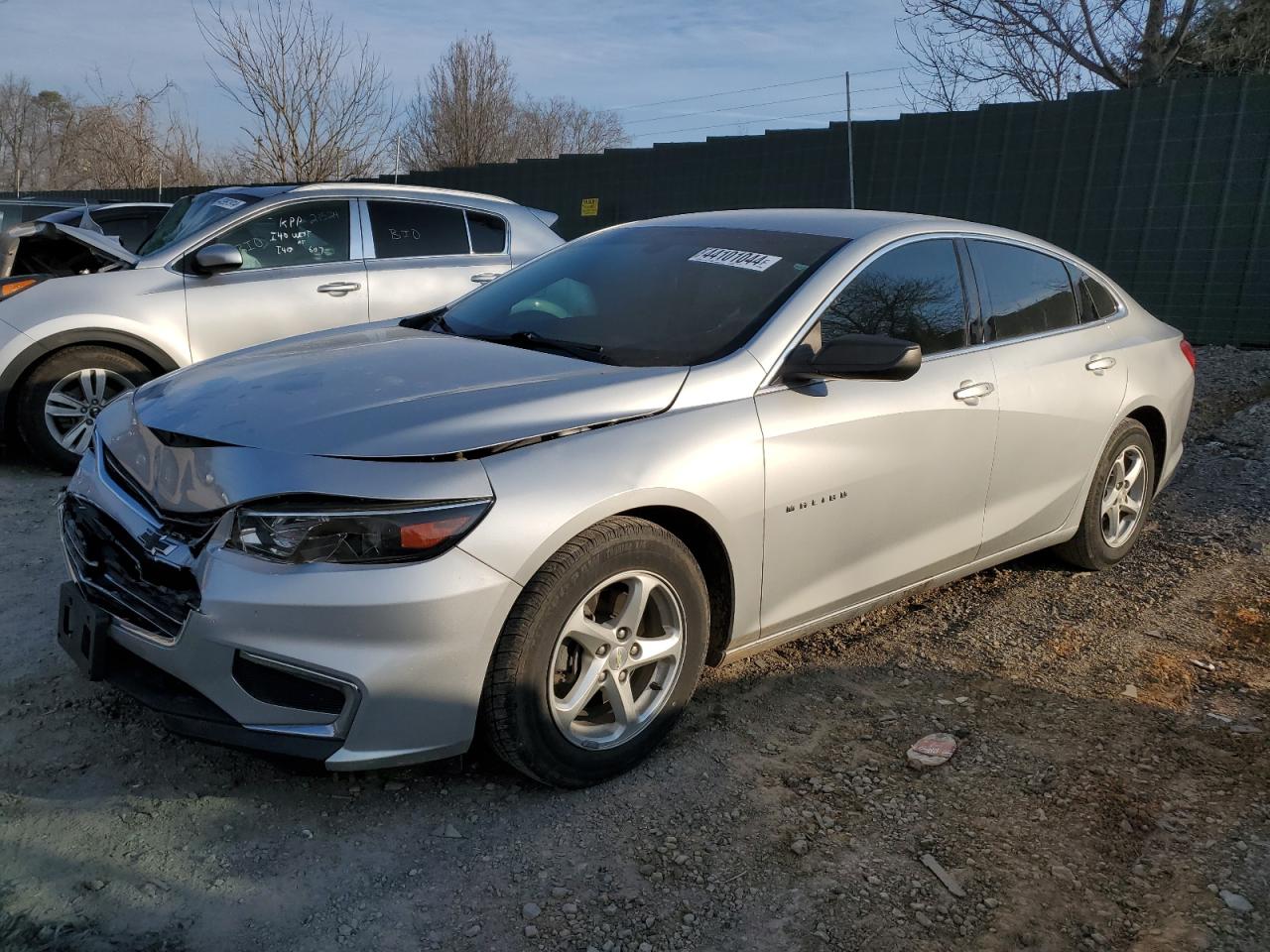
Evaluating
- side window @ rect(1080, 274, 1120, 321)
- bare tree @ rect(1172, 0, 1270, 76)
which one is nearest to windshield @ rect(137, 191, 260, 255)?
side window @ rect(1080, 274, 1120, 321)

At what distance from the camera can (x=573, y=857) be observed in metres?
2.67

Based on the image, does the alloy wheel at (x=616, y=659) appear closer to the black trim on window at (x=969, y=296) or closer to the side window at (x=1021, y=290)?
the black trim on window at (x=969, y=296)

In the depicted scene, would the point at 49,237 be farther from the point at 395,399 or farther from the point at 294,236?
the point at 395,399

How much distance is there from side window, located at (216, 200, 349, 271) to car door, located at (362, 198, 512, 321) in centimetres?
19

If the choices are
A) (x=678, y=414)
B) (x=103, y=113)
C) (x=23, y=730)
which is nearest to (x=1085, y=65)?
(x=678, y=414)

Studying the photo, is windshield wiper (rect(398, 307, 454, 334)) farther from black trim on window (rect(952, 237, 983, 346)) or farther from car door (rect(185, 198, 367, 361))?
car door (rect(185, 198, 367, 361))

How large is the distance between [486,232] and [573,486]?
496cm

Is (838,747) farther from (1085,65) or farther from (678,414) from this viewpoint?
(1085,65)

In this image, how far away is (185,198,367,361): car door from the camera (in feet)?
20.3

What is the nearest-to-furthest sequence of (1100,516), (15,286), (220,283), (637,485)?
1. (637,485)
2. (1100,516)
3. (15,286)
4. (220,283)

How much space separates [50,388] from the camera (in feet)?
19.2

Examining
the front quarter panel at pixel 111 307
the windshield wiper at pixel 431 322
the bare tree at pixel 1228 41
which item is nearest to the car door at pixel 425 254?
the front quarter panel at pixel 111 307

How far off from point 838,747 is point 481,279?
469cm

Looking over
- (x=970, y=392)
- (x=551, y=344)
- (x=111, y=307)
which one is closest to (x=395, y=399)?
(x=551, y=344)
